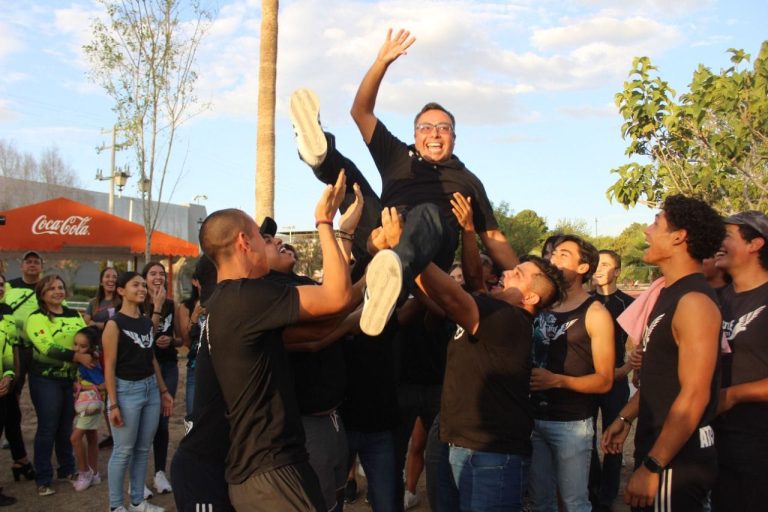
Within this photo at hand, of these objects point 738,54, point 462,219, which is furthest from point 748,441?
point 738,54

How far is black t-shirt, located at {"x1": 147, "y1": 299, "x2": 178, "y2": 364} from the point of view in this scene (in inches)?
265

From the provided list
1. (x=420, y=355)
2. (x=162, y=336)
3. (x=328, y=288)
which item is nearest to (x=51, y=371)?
(x=162, y=336)

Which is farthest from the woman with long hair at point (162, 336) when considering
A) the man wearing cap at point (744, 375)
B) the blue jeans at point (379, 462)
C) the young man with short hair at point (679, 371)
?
the man wearing cap at point (744, 375)

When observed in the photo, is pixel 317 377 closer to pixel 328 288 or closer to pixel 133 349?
pixel 328 288

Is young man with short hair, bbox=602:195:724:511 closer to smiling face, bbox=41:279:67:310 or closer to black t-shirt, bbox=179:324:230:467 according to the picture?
black t-shirt, bbox=179:324:230:467

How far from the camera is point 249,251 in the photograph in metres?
2.89

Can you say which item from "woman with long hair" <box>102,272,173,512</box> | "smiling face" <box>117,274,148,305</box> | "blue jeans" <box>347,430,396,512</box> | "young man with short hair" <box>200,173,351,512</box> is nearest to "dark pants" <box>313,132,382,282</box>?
"blue jeans" <box>347,430,396,512</box>

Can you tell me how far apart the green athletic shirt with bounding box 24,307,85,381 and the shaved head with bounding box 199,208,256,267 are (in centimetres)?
435

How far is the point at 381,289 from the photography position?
2.72m

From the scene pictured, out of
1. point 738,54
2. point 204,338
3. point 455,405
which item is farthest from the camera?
point 738,54

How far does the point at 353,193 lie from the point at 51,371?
420 cm

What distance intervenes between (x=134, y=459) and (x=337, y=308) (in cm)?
387

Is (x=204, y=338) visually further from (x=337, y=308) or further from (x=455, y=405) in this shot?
(x=455, y=405)

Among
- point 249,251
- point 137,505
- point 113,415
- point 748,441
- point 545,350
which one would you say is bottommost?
point 137,505
